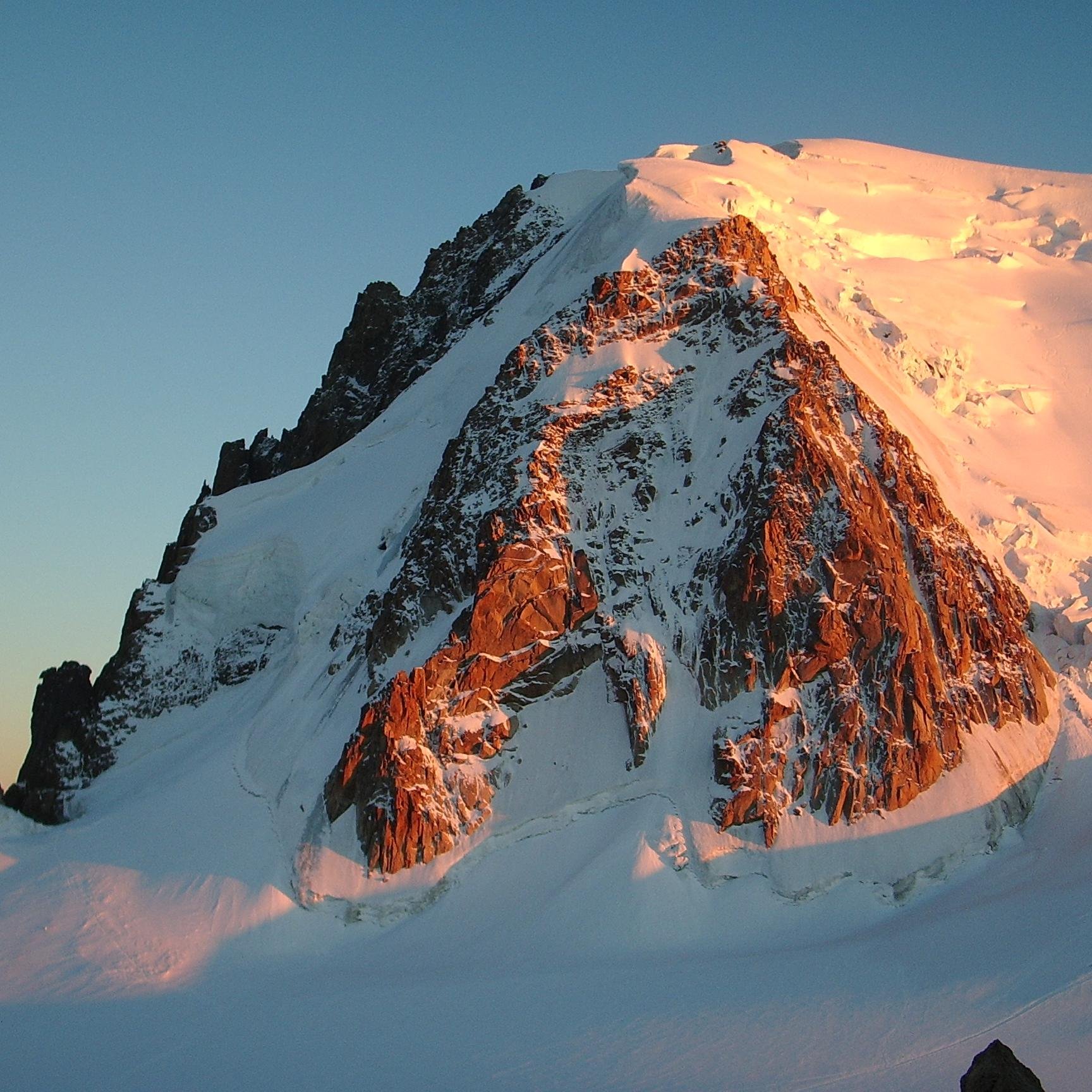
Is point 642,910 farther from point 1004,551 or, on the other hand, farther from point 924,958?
point 1004,551

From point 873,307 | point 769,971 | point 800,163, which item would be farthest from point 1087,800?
point 800,163

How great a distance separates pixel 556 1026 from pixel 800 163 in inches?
3701

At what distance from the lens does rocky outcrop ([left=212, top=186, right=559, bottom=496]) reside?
11125 centimetres

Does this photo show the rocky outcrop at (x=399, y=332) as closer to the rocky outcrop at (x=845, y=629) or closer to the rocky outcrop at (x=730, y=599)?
the rocky outcrop at (x=730, y=599)

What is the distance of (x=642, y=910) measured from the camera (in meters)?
67.4

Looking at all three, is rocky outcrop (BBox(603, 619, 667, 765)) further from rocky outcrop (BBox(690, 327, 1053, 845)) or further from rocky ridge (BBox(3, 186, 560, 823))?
rocky ridge (BBox(3, 186, 560, 823))

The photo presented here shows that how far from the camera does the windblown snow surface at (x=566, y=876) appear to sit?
192ft

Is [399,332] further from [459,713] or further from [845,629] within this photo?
[845,629]

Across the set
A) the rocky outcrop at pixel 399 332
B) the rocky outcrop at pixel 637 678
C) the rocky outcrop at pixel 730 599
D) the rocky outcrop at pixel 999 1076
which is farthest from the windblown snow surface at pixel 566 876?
the rocky outcrop at pixel 999 1076

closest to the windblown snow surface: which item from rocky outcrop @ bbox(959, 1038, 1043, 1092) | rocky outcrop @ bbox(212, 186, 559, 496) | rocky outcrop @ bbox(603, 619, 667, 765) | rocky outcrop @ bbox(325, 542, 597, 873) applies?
rocky outcrop @ bbox(603, 619, 667, 765)

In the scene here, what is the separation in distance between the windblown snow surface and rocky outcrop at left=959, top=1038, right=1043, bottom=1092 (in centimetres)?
1876

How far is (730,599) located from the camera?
7525 centimetres

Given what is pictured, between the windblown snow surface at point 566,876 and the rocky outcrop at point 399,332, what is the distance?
8319mm

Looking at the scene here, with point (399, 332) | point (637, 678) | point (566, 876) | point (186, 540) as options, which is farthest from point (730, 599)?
point (399, 332)
